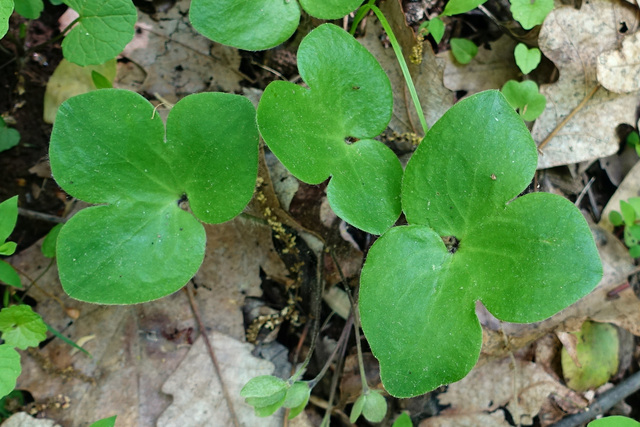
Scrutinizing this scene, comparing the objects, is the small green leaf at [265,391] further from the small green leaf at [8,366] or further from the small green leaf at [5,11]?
the small green leaf at [5,11]

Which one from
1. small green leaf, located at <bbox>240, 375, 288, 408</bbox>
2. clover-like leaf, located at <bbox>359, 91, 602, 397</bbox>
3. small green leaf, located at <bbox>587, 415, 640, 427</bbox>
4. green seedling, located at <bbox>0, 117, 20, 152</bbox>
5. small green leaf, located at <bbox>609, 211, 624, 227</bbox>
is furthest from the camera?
small green leaf, located at <bbox>609, 211, 624, 227</bbox>

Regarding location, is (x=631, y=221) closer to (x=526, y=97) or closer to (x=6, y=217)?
(x=526, y=97)

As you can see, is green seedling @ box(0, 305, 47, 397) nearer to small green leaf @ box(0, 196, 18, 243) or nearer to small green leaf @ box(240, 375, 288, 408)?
small green leaf @ box(0, 196, 18, 243)

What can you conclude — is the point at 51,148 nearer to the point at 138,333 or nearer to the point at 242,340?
the point at 138,333

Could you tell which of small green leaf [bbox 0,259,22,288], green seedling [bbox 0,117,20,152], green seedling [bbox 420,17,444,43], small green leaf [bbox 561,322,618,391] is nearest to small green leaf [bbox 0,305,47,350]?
small green leaf [bbox 0,259,22,288]

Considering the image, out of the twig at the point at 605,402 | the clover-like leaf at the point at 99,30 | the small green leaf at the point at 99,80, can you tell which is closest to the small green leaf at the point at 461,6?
the clover-like leaf at the point at 99,30

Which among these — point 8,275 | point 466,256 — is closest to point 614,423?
point 466,256
